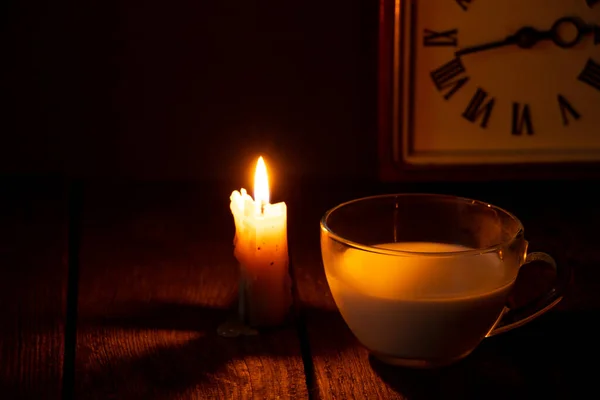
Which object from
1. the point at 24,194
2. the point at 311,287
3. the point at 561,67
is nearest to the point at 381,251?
the point at 311,287

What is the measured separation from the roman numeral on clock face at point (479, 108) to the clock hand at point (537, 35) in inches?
2.1

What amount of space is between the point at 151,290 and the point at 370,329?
0.82 ft

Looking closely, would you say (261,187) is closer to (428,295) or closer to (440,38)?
(428,295)

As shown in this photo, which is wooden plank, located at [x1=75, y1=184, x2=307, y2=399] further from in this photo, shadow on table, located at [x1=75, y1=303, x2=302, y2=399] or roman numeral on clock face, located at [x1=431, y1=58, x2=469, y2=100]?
roman numeral on clock face, located at [x1=431, y1=58, x2=469, y2=100]

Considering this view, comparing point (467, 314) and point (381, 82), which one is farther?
point (381, 82)

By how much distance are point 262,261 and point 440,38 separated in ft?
1.36

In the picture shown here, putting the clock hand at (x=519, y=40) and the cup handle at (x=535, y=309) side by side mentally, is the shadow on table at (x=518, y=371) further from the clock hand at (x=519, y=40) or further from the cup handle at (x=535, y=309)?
the clock hand at (x=519, y=40)

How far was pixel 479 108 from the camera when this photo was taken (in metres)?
0.92

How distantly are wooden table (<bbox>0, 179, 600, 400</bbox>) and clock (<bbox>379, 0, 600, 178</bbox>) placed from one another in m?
0.08

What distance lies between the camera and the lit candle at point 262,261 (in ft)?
2.05

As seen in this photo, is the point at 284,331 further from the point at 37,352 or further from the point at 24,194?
the point at 24,194

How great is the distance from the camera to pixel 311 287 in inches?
27.6

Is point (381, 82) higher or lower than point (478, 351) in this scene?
higher

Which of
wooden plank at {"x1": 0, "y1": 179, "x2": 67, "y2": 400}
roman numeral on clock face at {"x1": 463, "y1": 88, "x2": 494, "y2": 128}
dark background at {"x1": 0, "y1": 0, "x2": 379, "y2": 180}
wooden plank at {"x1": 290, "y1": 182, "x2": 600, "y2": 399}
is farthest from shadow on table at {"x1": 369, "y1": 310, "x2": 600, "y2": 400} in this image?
dark background at {"x1": 0, "y1": 0, "x2": 379, "y2": 180}
